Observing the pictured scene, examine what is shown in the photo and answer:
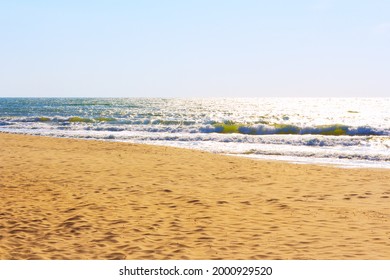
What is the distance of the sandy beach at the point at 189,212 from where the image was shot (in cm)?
634

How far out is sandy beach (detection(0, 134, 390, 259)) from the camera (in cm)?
634

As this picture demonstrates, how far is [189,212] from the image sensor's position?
8.46 metres

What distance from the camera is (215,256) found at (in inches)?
238

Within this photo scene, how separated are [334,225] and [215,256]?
104 inches

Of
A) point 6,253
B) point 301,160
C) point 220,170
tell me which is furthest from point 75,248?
point 301,160

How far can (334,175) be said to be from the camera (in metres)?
13.2

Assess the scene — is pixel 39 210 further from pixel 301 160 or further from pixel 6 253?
pixel 301 160

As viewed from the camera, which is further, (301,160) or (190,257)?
(301,160)

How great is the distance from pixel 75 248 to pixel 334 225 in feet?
14.1
